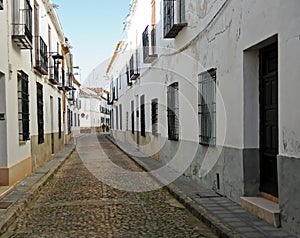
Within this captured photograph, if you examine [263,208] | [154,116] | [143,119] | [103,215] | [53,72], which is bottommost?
[103,215]

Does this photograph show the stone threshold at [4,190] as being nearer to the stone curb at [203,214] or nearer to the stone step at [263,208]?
the stone curb at [203,214]

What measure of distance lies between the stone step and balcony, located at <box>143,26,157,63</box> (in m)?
9.17

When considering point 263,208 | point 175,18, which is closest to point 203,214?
point 263,208

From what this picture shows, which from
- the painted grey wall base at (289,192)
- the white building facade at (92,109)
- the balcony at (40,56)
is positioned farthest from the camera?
the white building facade at (92,109)

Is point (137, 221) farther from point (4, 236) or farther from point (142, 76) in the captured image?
point (142, 76)

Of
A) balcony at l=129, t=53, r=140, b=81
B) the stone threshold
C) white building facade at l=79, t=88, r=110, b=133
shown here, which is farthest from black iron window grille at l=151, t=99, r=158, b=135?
white building facade at l=79, t=88, r=110, b=133

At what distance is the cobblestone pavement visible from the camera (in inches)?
227

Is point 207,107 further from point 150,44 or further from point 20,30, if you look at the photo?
point 150,44

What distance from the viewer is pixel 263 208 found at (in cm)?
560

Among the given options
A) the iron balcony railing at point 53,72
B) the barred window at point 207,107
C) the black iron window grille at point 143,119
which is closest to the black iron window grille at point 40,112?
the iron balcony railing at point 53,72

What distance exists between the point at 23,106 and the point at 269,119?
20.4 feet

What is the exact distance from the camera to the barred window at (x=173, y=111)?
37.9 ft

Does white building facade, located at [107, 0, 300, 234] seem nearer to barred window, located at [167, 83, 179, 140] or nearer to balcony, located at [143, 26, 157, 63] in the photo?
barred window, located at [167, 83, 179, 140]

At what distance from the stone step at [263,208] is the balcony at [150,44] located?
30.1ft
